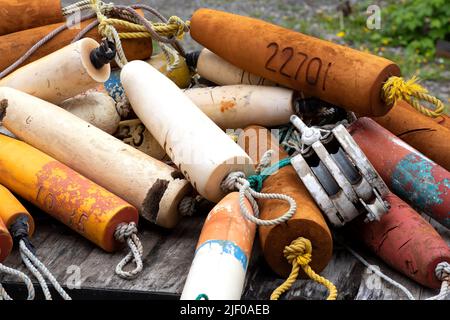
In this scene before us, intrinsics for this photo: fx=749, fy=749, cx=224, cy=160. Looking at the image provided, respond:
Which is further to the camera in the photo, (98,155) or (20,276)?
(98,155)

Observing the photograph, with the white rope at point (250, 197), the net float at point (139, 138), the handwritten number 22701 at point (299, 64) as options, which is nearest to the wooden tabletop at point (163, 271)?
the white rope at point (250, 197)

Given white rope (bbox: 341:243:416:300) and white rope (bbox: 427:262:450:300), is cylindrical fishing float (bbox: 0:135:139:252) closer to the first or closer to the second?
white rope (bbox: 341:243:416:300)

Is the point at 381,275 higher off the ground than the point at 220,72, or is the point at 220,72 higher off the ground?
the point at 220,72

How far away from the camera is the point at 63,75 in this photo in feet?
9.90

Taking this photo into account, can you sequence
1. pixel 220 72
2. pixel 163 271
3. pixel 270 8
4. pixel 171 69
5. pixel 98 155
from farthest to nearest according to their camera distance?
pixel 270 8, pixel 171 69, pixel 220 72, pixel 98 155, pixel 163 271

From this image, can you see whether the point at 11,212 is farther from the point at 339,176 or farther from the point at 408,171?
the point at 408,171

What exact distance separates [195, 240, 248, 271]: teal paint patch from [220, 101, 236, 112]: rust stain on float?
92cm

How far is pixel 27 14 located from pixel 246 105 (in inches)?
46.9

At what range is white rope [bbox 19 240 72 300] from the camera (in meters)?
2.42

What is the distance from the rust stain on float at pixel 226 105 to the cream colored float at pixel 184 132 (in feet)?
0.92

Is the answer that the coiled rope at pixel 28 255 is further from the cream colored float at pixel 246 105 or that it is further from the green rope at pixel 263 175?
the cream colored float at pixel 246 105

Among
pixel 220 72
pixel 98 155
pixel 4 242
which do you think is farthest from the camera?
pixel 220 72

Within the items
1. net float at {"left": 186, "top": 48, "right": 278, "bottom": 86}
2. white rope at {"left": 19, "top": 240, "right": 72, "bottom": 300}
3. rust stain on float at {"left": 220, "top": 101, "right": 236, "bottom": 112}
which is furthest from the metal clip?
white rope at {"left": 19, "top": 240, "right": 72, "bottom": 300}

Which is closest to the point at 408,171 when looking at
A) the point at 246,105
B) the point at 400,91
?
the point at 400,91
